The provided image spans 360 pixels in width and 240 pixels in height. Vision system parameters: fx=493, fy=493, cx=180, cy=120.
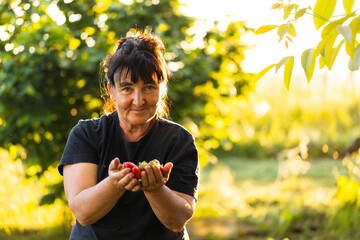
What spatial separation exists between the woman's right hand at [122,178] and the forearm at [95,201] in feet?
0.16

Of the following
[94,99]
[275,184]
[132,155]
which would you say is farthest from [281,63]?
[275,184]

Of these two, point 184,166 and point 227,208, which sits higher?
point 184,166

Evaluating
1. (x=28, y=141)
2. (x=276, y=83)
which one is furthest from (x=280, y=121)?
(x=28, y=141)

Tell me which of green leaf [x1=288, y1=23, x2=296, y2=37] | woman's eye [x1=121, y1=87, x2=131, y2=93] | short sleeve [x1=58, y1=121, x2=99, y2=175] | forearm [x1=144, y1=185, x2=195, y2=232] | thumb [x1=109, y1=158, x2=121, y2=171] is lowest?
forearm [x1=144, y1=185, x2=195, y2=232]

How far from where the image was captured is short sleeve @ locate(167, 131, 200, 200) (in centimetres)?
192

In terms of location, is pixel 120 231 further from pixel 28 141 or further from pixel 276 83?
pixel 276 83

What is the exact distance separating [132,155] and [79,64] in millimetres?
1806

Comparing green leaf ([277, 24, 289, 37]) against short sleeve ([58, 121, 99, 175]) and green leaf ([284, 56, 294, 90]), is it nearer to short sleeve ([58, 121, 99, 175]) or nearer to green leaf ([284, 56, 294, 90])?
green leaf ([284, 56, 294, 90])

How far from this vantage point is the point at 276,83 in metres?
12.0

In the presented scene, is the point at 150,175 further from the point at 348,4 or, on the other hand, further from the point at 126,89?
the point at 348,4

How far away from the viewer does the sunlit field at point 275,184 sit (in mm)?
4703

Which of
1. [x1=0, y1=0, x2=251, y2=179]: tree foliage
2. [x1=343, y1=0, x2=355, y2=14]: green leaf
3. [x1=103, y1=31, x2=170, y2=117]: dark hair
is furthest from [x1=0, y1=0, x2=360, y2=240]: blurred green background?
[x1=343, y1=0, x2=355, y2=14]: green leaf

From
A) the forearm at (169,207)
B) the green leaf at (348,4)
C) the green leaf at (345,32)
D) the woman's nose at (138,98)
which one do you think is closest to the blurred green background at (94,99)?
the woman's nose at (138,98)

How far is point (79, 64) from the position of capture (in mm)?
3588
